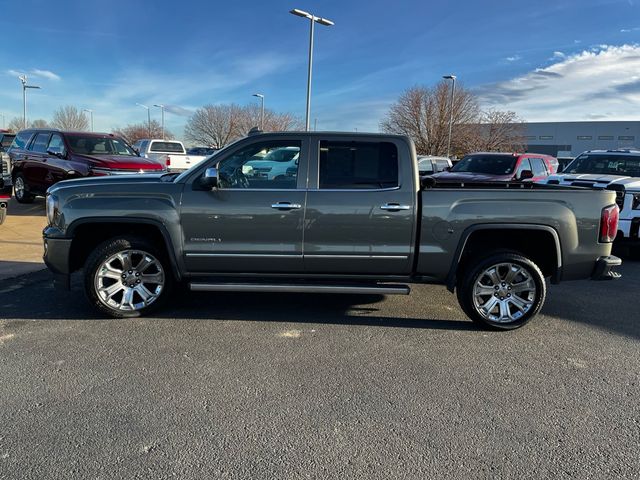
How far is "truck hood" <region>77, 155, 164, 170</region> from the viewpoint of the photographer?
422 inches

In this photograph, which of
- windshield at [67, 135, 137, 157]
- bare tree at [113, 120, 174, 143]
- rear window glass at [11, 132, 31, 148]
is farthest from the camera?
bare tree at [113, 120, 174, 143]

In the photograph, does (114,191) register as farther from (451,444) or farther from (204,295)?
(451,444)

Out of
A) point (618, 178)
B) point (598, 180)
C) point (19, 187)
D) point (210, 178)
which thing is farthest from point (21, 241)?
point (618, 178)

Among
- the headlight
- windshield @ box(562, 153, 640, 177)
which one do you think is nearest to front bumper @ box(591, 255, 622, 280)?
the headlight

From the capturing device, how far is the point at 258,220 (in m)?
4.61

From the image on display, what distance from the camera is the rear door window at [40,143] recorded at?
11.9 m

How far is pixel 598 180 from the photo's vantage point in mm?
8461

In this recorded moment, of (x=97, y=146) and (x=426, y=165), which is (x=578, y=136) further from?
(x=97, y=146)

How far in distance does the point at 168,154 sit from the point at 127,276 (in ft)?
46.5

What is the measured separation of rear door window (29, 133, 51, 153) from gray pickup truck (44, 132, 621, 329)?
27.4 feet

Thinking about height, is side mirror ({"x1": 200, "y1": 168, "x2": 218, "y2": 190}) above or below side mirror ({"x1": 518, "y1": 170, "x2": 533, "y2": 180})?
below

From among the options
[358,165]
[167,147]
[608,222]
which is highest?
[167,147]

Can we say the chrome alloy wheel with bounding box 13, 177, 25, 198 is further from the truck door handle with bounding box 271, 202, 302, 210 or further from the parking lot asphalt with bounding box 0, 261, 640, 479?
the truck door handle with bounding box 271, 202, 302, 210

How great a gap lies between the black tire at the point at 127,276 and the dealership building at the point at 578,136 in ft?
258
